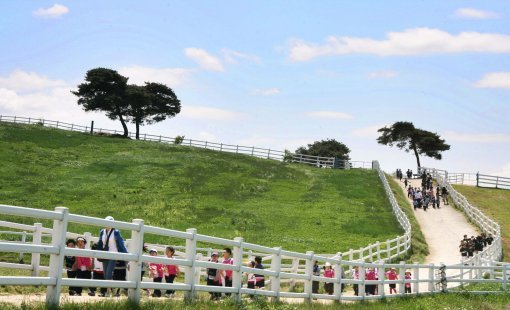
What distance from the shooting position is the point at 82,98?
10031 centimetres

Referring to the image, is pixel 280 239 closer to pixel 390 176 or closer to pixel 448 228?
pixel 448 228

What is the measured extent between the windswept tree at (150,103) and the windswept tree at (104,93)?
117 centimetres

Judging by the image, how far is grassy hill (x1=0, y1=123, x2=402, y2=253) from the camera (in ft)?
146

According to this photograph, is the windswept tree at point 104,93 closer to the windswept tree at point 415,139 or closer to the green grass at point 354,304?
the windswept tree at point 415,139

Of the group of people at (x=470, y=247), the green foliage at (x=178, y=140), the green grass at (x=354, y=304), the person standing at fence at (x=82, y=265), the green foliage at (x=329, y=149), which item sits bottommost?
the green grass at (x=354, y=304)

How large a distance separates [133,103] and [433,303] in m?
83.5

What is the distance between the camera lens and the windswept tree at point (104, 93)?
99.1m

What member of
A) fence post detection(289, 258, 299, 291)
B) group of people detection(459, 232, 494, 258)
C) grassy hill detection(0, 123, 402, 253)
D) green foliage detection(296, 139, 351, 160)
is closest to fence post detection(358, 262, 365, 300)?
fence post detection(289, 258, 299, 291)

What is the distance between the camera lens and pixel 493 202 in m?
65.2

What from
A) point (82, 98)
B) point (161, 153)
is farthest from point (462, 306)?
point (82, 98)

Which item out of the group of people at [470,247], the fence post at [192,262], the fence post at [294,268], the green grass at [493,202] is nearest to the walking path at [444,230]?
the group of people at [470,247]

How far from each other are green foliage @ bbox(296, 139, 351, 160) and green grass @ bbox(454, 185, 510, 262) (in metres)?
55.9

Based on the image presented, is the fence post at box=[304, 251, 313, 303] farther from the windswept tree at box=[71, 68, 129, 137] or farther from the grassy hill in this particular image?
the windswept tree at box=[71, 68, 129, 137]

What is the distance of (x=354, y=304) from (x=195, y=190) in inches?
1566
